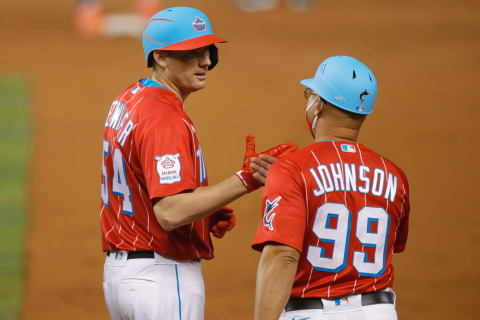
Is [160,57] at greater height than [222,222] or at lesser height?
greater

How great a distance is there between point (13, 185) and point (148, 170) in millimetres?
6751

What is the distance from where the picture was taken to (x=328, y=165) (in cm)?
285

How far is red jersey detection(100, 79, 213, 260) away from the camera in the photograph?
3.10m

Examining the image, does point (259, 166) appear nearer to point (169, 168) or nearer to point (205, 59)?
point (169, 168)

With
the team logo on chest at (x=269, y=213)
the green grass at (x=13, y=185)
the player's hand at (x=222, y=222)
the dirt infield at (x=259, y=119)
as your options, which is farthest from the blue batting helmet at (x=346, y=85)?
the green grass at (x=13, y=185)

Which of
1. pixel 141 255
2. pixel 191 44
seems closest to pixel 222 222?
pixel 141 255

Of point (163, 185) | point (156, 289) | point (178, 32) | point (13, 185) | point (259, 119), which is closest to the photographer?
point (163, 185)

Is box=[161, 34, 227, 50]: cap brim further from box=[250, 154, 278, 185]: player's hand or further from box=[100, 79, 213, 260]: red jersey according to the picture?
box=[250, 154, 278, 185]: player's hand

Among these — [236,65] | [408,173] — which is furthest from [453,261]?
[236,65]

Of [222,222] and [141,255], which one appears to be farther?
[222,222]

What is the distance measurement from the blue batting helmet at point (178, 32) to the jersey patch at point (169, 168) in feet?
1.97

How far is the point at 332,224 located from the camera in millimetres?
2824

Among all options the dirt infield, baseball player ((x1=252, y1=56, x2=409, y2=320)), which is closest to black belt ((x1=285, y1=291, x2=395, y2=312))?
baseball player ((x1=252, y1=56, x2=409, y2=320))

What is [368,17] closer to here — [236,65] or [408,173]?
[236,65]
